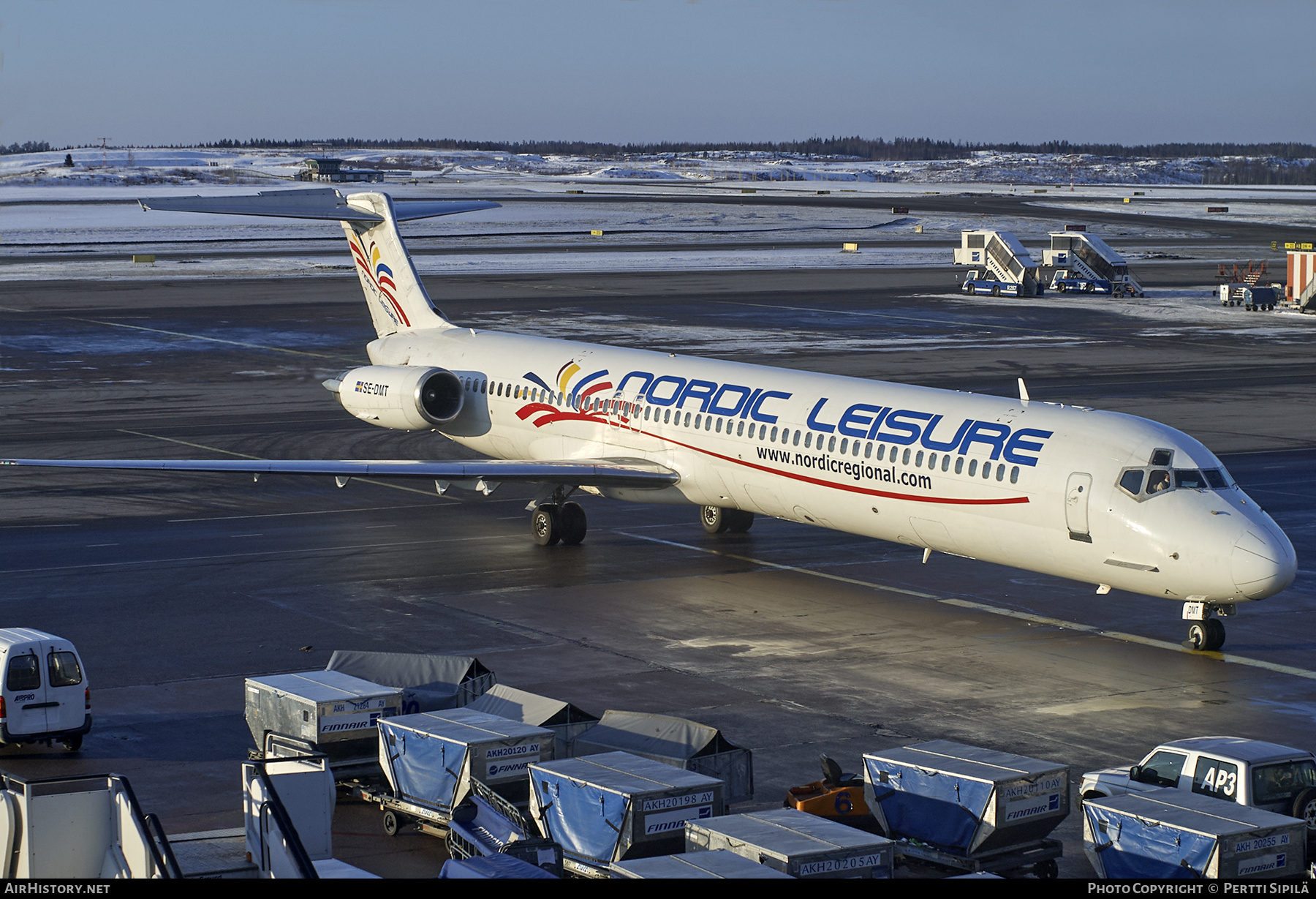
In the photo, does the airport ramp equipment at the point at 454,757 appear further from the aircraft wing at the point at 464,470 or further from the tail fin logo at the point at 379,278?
the tail fin logo at the point at 379,278

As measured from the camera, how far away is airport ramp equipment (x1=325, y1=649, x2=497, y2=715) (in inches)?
735

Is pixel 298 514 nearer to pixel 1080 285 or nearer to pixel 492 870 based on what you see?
A: pixel 492 870

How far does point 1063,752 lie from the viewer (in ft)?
60.4

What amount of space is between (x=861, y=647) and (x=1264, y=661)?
570cm

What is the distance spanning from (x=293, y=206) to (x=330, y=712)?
21.7 m

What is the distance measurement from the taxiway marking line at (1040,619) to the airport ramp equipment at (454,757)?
36.8 feet

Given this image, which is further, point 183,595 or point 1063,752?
point 183,595

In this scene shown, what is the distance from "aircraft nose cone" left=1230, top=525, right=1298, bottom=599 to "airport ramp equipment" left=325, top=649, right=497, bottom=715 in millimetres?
10225

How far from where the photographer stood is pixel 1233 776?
50.0ft

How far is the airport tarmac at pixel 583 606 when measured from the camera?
19.3 m

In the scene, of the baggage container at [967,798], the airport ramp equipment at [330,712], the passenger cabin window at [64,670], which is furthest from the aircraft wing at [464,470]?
the baggage container at [967,798]

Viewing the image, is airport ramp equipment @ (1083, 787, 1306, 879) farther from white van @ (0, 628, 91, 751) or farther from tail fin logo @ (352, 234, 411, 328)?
tail fin logo @ (352, 234, 411, 328)
